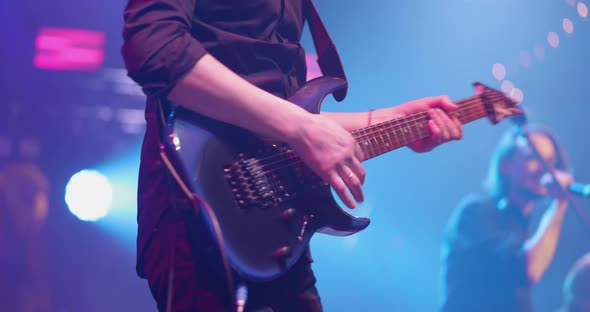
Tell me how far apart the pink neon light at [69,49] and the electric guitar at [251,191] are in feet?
10.2

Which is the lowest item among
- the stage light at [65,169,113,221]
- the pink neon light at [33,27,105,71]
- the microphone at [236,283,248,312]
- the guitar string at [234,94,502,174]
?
the stage light at [65,169,113,221]

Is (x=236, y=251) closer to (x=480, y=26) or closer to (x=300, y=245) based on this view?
(x=300, y=245)

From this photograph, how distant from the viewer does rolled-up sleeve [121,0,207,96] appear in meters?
1.06

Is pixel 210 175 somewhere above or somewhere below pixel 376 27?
above

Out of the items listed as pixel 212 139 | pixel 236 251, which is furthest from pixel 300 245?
pixel 212 139

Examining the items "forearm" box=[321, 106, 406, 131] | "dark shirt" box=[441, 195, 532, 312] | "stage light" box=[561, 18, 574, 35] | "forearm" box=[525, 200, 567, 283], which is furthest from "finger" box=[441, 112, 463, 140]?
"stage light" box=[561, 18, 574, 35]

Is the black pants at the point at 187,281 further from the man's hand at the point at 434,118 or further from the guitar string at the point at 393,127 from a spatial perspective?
the man's hand at the point at 434,118

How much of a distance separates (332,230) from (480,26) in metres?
4.89

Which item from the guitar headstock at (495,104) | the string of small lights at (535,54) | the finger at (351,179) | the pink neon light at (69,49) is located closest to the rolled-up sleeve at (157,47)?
the finger at (351,179)

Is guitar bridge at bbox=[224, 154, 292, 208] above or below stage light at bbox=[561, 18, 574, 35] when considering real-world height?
above

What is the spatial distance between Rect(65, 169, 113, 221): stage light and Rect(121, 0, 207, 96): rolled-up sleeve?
3.05m

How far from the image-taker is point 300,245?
1.22 meters

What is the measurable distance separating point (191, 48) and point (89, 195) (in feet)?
10.2

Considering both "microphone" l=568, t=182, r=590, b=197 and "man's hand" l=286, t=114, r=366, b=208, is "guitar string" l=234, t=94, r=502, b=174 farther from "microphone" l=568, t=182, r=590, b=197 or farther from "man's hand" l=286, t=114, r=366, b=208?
"microphone" l=568, t=182, r=590, b=197
